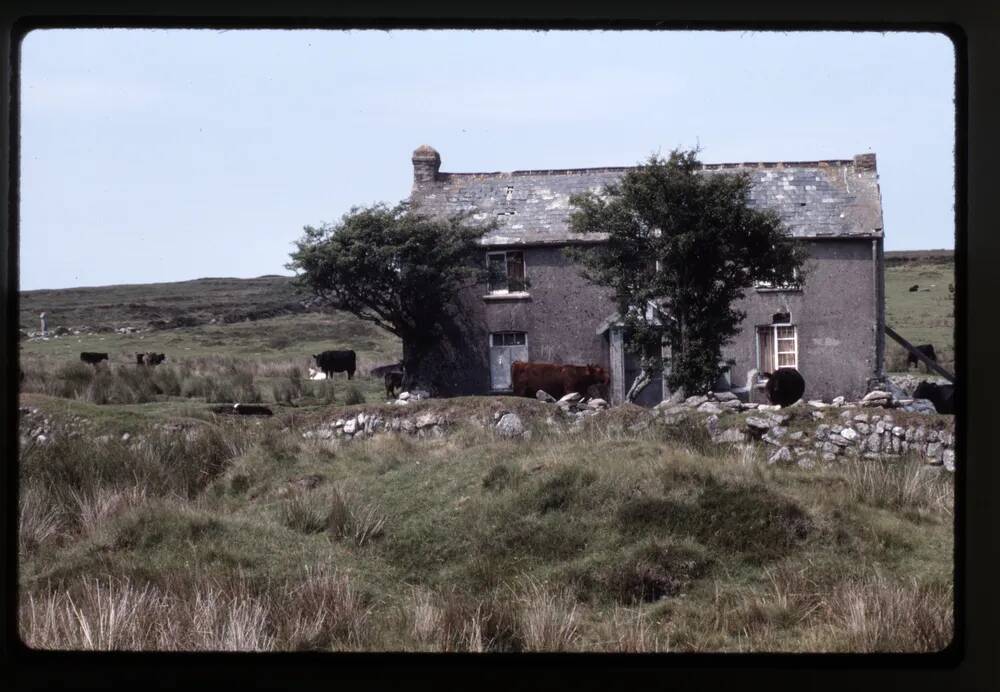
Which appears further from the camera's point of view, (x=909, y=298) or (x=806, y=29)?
(x=909, y=298)

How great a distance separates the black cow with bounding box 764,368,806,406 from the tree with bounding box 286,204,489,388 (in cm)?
155

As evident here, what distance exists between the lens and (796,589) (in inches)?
147

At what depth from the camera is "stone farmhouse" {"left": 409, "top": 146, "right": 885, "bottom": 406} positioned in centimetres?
449

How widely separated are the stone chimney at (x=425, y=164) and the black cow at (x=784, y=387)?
195 centimetres

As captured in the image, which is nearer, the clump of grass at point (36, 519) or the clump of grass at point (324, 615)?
the clump of grass at point (324, 615)

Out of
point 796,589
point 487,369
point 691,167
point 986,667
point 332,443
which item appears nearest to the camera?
point 986,667

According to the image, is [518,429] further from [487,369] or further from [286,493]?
[286,493]

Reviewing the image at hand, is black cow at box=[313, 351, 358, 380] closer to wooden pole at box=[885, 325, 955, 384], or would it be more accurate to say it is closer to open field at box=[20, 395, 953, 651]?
open field at box=[20, 395, 953, 651]

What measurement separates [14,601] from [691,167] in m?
3.47

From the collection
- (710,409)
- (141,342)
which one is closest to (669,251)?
(710,409)

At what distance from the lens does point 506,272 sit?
4.94 m

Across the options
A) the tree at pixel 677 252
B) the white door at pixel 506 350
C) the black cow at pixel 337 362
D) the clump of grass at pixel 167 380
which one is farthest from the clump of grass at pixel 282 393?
the tree at pixel 677 252

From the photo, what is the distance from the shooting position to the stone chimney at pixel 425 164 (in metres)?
3.93

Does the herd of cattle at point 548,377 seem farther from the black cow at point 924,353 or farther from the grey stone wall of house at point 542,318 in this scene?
the black cow at point 924,353
